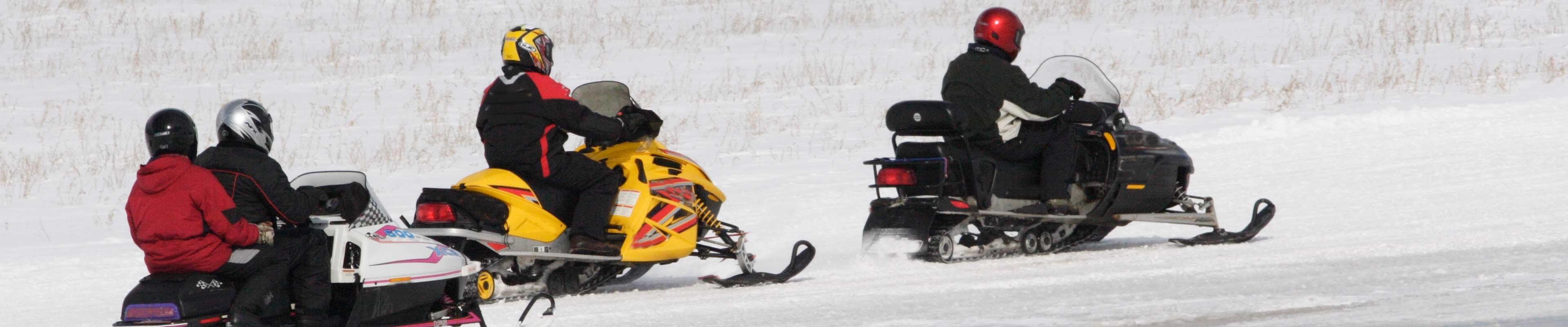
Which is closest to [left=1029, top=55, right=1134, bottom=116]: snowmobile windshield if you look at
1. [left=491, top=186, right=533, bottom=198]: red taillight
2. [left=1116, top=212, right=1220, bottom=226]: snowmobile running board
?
[left=1116, top=212, right=1220, bottom=226]: snowmobile running board

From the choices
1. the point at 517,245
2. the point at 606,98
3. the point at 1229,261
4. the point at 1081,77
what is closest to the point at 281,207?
the point at 517,245

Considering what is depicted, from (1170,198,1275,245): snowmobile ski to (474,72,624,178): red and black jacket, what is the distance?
372 cm

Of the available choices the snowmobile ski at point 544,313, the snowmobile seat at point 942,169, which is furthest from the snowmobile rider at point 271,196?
the snowmobile seat at point 942,169

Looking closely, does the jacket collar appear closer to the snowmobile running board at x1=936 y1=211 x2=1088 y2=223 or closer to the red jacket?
the snowmobile running board at x1=936 y1=211 x2=1088 y2=223

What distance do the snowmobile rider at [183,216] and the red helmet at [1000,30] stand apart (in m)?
4.53

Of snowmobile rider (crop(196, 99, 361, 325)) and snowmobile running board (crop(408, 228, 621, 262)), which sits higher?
snowmobile rider (crop(196, 99, 361, 325))

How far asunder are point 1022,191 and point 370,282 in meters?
4.52

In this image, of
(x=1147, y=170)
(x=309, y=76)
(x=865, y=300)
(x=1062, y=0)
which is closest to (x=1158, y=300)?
(x=865, y=300)

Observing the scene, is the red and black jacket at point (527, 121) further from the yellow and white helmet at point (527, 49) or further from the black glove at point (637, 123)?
the black glove at point (637, 123)

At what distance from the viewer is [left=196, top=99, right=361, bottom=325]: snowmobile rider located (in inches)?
211

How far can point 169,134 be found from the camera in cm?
502

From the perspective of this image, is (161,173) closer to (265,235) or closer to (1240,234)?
(265,235)

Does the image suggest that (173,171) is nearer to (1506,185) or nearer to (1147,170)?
(1147,170)

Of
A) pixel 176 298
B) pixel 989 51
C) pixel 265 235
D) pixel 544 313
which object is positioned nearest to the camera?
pixel 176 298
